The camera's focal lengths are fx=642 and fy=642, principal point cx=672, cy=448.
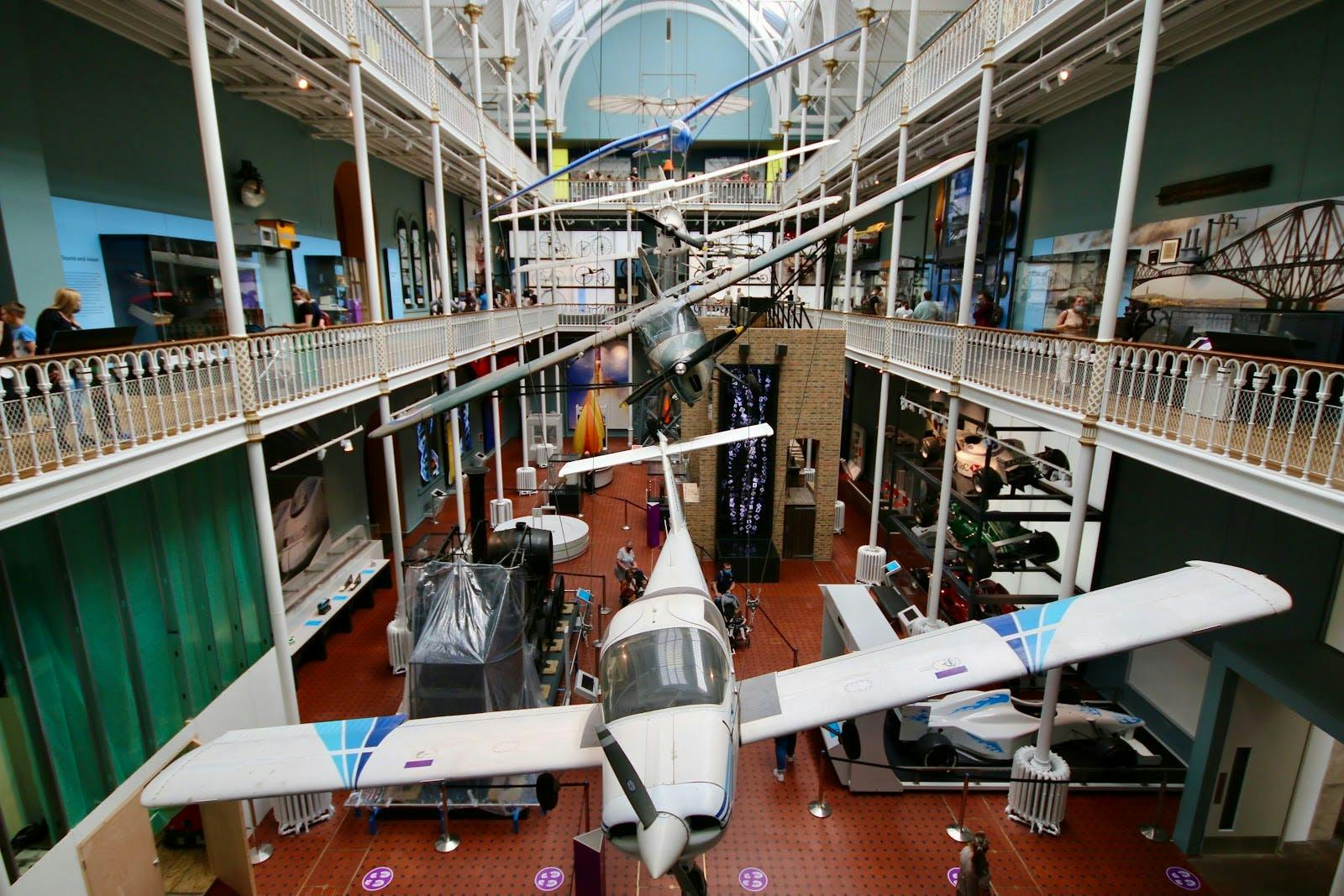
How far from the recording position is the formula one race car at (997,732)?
908 cm

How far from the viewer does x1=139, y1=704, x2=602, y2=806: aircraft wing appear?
5691 mm

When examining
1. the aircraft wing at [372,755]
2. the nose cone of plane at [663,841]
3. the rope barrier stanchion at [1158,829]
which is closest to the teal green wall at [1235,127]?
the rope barrier stanchion at [1158,829]

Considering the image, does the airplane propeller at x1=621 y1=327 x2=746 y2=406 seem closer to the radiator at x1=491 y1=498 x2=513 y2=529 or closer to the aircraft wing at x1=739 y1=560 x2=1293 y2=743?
the aircraft wing at x1=739 y1=560 x2=1293 y2=743

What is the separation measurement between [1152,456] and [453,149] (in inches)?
692

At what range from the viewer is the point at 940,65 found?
1201 centimetres

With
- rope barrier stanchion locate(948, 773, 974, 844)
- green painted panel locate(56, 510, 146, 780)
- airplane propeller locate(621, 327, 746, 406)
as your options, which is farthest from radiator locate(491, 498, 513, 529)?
rope barrier stanchion locate(948, 773, 974, 844)

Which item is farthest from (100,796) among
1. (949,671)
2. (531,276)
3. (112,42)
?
(531,276)

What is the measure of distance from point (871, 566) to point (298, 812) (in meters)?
11.8

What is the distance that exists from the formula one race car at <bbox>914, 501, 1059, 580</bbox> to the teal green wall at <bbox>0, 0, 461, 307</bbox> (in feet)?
44.6

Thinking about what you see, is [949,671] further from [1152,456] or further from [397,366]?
[397,366]

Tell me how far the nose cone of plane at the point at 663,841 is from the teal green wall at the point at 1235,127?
433 inches

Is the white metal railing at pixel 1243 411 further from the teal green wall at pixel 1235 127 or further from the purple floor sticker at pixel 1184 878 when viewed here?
the purple floor sticker at pixel 1184 878

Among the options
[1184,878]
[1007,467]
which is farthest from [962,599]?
[1184,878]

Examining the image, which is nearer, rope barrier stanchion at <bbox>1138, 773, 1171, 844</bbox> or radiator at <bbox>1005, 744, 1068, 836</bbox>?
rope barrier stanchion at <bbox>1138, 773, 1171, 844</bbox>
